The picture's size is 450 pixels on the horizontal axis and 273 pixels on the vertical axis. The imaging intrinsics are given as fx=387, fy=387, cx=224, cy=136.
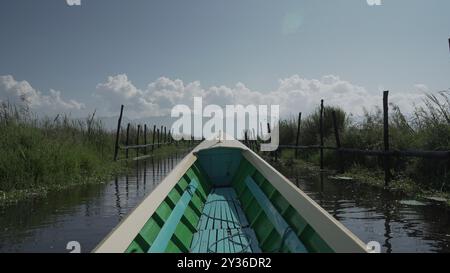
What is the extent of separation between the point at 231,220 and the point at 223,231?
0.59 metres

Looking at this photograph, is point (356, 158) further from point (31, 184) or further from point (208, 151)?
point (31, 184)

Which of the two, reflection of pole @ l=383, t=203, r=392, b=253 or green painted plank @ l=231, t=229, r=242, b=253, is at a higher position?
green painted plank @ l=231, t=229, r=242, b=253

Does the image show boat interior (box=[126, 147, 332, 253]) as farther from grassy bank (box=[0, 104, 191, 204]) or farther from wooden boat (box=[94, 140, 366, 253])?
grassy bank (box=[0, 104, 191, 204])

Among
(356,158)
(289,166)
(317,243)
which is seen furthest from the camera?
(289,166)

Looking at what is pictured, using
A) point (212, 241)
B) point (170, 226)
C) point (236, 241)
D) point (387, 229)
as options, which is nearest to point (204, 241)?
point (212, 241)

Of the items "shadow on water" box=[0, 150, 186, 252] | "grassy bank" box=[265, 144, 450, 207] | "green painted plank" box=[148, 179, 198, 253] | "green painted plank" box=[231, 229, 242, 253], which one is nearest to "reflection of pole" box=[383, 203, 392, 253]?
"grassy bank" box=[265, 144, 450, 207]

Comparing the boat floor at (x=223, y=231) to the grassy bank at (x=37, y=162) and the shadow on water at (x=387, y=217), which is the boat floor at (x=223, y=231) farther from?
the grassy bank at (x=37, y=162)

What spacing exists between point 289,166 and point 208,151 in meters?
7.87

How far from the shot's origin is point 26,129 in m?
12.0

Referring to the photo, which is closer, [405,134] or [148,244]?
[148,244]

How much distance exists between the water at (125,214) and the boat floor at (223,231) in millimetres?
1011

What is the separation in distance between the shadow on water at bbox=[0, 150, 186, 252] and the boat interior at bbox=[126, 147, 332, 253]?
3.38ft

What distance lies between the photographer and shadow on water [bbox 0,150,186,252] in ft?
18.9

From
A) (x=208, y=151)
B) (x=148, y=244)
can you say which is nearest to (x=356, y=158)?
(x=208, y=151)
